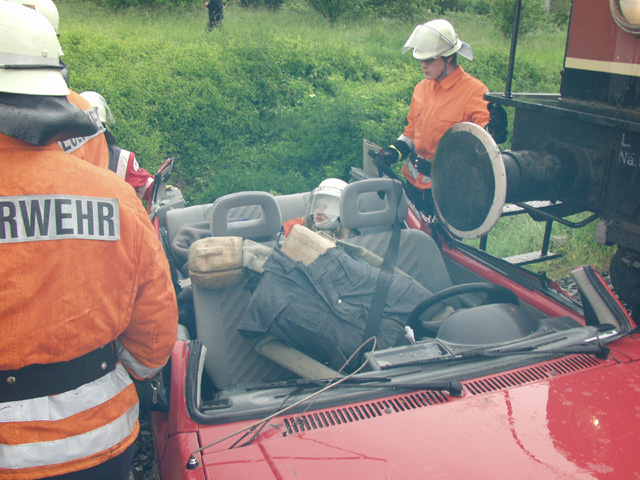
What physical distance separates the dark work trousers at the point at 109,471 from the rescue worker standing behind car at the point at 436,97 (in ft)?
9.82

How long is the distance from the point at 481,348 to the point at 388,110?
23.5ft

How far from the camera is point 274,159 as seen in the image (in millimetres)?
8109

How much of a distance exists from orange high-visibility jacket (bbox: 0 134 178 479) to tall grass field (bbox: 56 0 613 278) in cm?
506

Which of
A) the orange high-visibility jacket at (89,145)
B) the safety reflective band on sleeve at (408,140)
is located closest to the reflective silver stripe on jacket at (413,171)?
the safety reflective band on sleeve at (408,140)

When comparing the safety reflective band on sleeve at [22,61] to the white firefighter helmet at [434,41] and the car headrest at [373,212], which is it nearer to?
the car headrest at [373,212]

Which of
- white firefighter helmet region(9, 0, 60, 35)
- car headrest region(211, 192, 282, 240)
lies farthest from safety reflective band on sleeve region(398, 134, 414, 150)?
white firefighter helmet region(9, 0, 60, 35)

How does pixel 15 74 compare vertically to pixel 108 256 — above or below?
above

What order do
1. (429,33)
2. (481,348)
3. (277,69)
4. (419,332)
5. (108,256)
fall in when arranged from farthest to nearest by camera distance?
(277,69) < (429,33) < (419,332) < (481,348) < (108,256)

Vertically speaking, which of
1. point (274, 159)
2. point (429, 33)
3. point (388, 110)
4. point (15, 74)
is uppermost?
point (429, 33)

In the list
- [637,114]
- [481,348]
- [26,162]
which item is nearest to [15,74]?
[26,162]

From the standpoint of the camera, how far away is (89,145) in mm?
3123

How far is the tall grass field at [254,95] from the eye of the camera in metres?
7.61

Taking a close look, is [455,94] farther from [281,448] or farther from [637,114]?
[281,448]

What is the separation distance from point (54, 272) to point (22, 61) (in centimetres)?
58
